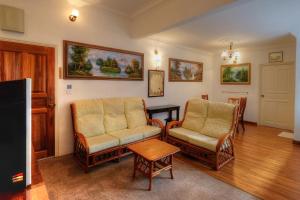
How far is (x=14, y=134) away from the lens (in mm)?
588

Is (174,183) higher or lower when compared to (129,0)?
lower

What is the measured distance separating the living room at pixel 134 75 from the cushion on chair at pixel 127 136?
0.26 metres

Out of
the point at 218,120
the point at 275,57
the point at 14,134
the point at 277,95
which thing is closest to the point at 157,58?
the point at 218,120

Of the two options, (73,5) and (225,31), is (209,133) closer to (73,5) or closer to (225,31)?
(225,31)

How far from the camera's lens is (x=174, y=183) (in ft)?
7.97

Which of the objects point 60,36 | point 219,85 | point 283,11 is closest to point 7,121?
point 60,36

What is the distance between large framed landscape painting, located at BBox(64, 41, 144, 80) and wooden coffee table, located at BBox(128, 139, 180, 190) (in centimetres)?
182

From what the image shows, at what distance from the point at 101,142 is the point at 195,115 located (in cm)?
205

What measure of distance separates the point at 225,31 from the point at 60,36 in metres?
3.71

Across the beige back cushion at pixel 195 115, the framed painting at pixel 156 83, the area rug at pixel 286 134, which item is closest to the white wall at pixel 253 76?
the area rug at pixel 286 134

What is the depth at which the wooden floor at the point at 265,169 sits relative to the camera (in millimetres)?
2320

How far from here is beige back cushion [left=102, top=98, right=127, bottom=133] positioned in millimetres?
3436

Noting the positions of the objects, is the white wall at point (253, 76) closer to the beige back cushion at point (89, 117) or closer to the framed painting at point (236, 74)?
the framed painting at point (236, 74)

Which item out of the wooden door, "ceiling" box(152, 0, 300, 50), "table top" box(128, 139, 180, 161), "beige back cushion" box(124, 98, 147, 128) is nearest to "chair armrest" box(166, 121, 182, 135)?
"beige back cushion" box(124, 98, 147, 128)
